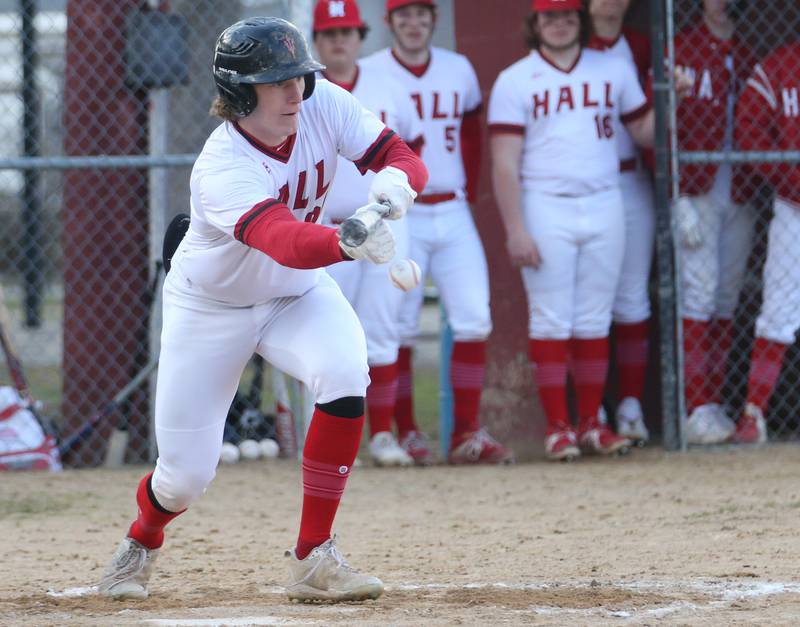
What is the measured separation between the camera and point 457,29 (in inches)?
284

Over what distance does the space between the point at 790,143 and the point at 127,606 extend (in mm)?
4295

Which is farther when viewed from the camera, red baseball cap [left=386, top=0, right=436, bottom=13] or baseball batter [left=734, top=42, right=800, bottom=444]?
baseball batter [left=734, top=42, right=800, bottom=444]

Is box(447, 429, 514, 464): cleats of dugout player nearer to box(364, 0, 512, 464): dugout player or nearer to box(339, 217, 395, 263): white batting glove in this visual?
box(364, 0, 512, 464): dugout player

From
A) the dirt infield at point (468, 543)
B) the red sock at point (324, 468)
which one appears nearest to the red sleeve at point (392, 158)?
the red sock at point (324, 468)

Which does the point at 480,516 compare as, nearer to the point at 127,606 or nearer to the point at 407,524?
the point at 407,524

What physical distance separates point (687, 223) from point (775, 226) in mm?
460

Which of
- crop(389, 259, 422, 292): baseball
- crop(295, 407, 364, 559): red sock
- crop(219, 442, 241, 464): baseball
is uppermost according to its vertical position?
crop(389, 259, 422, 292): baseball

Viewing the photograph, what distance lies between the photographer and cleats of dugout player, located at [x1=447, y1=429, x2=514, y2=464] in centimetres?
675

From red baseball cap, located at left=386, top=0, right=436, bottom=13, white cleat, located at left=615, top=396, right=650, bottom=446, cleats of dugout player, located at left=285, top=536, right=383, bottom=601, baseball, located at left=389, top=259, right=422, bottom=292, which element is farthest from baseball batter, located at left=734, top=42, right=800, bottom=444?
baseball, located at left=389, top=259, right=422, bottom=292

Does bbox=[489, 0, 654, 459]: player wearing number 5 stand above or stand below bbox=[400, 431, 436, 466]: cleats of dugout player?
above

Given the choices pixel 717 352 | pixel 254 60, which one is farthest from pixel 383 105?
pixel 254 60

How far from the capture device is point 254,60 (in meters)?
3.52

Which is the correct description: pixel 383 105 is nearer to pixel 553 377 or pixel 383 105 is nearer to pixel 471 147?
pixel 471 147

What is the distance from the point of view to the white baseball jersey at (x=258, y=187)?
3.45m
